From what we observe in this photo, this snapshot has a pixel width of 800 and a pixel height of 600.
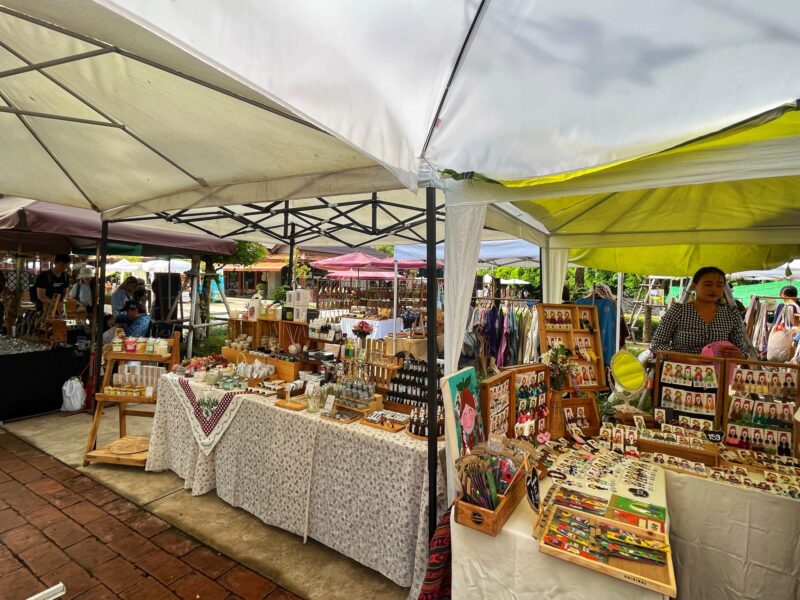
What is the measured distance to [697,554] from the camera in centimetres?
180

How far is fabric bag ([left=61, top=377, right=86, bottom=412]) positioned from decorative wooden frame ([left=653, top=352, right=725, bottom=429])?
19.7ft

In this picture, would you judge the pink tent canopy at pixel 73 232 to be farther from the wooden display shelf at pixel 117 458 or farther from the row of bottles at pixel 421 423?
the row of bottles at pixel 421 423

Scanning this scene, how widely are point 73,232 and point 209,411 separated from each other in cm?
347

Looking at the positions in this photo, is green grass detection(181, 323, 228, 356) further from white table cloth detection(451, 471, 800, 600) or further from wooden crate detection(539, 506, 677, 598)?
wooden crate detection(539, 506, 677, 598)

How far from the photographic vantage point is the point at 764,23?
132 centimetres

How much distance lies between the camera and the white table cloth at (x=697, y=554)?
4.96 feet

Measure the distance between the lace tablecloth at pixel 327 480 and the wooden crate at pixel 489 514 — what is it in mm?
565

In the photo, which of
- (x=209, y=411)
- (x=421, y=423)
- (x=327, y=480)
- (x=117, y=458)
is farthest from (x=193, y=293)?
(x=421, y=423)

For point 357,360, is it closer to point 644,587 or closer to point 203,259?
point 644,587

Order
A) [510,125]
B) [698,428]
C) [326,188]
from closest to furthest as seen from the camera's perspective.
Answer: [510,125], [698,428], [326,188]

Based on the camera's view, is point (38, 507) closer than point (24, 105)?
No

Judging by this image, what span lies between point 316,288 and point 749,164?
28.3 feet

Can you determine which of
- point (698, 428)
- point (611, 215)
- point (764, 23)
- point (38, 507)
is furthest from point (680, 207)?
point (38, 507)

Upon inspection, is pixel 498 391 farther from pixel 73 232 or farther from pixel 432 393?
pixel 73 232
